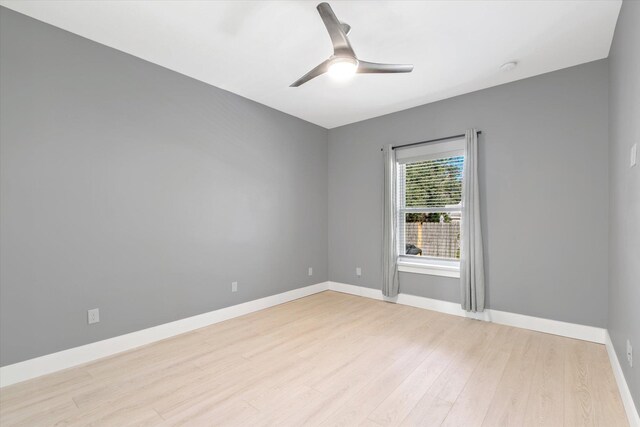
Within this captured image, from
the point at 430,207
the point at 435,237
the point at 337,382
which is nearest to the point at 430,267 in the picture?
the point at 435,237

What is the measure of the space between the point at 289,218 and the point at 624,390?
3.77 m

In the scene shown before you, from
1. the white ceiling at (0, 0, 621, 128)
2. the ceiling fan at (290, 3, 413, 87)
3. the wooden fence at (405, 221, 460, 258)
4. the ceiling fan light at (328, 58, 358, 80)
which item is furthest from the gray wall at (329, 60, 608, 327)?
the ceiling fan light at (328, 58, 358, 80)

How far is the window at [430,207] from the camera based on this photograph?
3.92 meters

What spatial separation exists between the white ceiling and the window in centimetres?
94

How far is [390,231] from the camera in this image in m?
4.34

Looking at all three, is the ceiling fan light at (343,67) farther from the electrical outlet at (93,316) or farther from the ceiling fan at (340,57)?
the electrical outlet at (93,316)

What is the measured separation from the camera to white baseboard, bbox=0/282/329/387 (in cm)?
227

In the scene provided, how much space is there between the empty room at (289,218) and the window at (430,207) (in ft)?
0.10

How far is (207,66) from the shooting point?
3111 millimetres

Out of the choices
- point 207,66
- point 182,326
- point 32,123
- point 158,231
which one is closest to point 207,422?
point 182,326

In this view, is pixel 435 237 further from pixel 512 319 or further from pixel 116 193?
pixel 116 193

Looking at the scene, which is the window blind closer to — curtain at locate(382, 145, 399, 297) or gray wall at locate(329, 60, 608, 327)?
curtain at locate(382, 145, 399, 297)

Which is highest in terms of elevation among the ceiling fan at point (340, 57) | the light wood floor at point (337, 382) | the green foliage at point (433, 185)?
the ceiling fan at point (340, 57)

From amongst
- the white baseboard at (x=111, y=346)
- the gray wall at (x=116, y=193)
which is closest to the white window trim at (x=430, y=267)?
the gray wall at (x=116, y=193)
